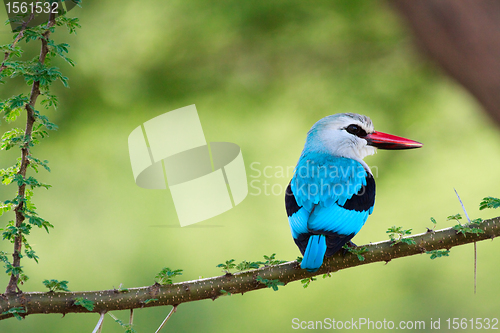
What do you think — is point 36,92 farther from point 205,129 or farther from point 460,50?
point 205,129

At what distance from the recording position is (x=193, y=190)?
4035 mm

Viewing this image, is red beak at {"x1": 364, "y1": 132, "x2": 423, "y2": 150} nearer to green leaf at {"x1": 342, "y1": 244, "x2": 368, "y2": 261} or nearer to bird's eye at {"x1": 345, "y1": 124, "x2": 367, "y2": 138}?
bird's eye at {"x1": 345, "y1": 124, "x2": 367, "y2": 138}

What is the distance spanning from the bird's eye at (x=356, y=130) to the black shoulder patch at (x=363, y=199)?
24 cm

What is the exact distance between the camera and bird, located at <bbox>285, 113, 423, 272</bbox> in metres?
1.81

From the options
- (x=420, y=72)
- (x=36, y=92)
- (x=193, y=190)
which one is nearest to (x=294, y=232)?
(x=36, y=92)

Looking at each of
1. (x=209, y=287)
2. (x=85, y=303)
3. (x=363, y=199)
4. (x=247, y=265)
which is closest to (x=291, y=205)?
(x=363, y=199)

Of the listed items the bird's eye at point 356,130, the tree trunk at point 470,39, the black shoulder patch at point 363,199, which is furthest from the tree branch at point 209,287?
the tree trunk at point 470,39

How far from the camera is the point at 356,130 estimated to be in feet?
7.59

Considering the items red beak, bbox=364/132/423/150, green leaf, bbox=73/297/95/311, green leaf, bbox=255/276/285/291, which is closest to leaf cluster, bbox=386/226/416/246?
green leaf, bbox=255/276/285/291

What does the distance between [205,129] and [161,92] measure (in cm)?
62

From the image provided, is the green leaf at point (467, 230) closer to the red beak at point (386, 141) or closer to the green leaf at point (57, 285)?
the red beak at point (386, 141)

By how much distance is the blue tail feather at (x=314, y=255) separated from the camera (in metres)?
1.64

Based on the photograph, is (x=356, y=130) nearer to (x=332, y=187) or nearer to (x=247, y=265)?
(x=332, y=187)

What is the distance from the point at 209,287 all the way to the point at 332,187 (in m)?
0.78
